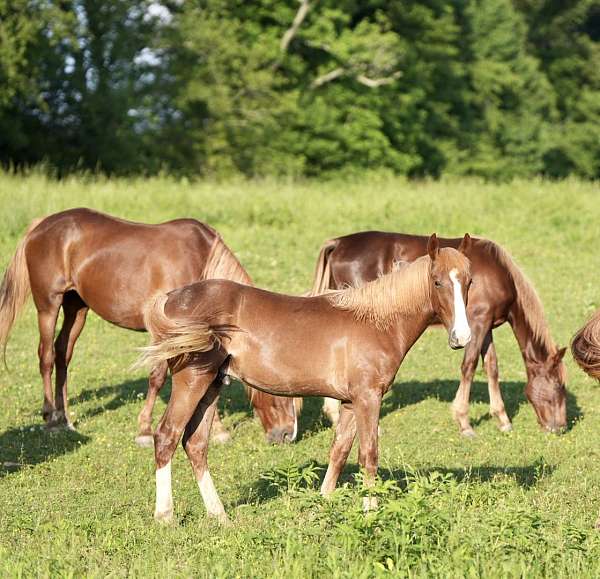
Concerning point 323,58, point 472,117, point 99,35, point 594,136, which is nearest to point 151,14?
point 99,35

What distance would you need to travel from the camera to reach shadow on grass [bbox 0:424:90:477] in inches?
339

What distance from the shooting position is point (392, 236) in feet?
36.4

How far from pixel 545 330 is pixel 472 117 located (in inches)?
1549

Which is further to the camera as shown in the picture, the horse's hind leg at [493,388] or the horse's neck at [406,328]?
the horse's hind leg at [493,388]

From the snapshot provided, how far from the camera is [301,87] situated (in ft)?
130

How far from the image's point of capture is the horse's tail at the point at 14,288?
406 inches

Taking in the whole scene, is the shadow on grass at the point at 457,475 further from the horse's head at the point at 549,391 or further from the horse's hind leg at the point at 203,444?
the horse's head at the point at 549,391

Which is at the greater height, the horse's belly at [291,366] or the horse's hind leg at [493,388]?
the horse's belly at [291,366]

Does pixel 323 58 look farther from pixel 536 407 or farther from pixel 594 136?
pixel 536 407

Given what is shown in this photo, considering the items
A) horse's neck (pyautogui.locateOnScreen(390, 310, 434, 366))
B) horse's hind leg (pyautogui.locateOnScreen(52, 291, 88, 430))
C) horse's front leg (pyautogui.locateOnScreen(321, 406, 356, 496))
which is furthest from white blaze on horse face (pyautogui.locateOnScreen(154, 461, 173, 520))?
horse's hind leg (pyautogui.locateOnScreen(52, 291, 88, 430))

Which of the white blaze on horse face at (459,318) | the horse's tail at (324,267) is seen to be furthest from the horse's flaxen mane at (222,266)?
the white blaze on horse face at (459,318)

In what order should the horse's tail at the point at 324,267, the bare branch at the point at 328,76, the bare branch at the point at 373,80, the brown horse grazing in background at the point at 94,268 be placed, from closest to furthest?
the brown horse grazing in background at the point at 94,268, the horse's tail at the point at 324,267, the bare branch at the point at 373,80, the bare branch at the point at 328,76

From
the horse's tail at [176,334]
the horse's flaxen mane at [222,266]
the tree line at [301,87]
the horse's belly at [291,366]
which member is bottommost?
the tree line at [301,87]

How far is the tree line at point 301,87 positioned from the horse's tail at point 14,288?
63.0 feet
